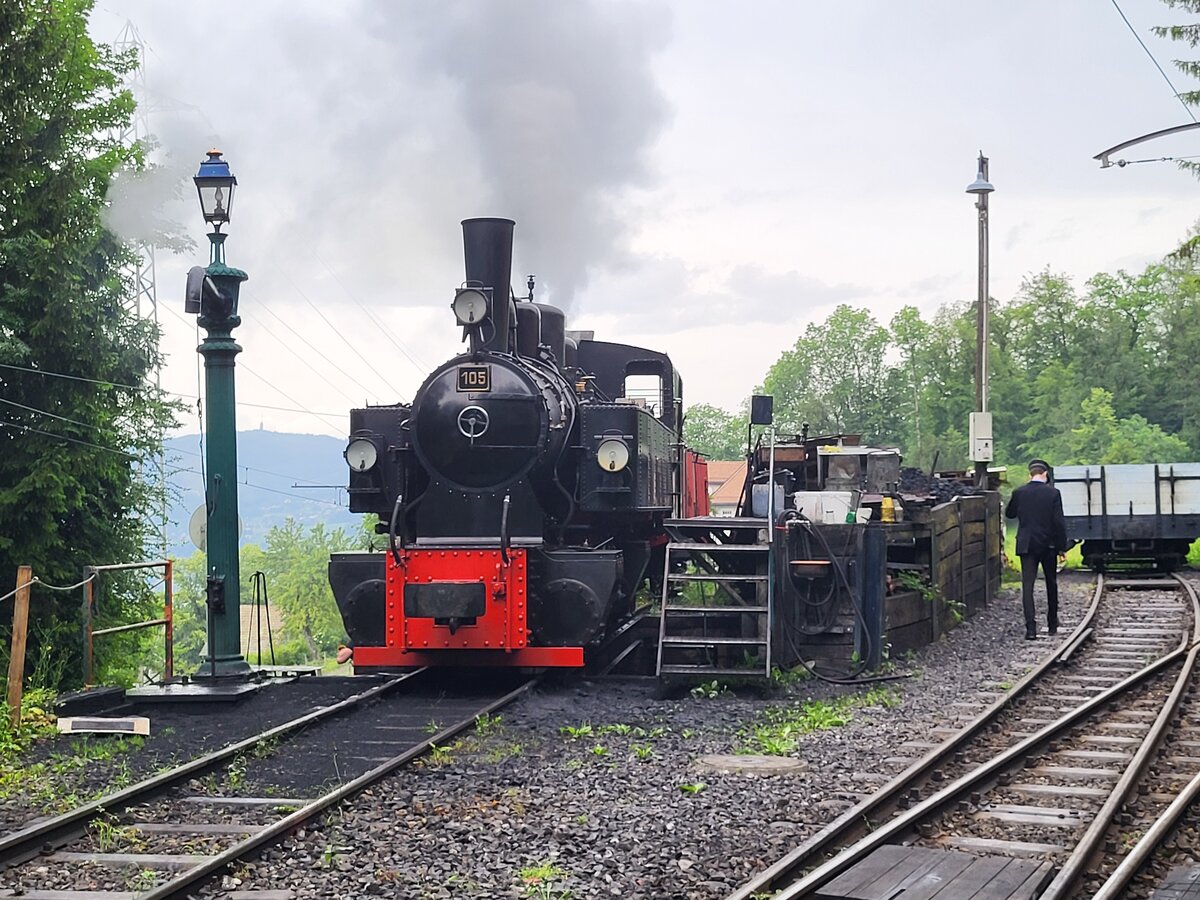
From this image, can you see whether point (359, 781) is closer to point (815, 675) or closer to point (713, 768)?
point (713, 768)

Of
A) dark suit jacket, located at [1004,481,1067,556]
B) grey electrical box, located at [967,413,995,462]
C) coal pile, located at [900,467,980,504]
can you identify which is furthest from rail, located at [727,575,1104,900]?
grey electrical box, located at [967,413,995,462]

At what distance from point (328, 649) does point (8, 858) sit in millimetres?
73170

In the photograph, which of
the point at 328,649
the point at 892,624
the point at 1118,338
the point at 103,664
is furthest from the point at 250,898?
the point at 328,649

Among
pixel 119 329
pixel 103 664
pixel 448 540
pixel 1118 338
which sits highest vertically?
pixel 1118 338

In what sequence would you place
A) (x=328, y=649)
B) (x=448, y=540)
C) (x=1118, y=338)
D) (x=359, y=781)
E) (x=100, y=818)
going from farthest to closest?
(x=328, y=649) → (x=1118, y=338) → (x=448, y=540) → (x=359, y=781) → (x=100, y=818)

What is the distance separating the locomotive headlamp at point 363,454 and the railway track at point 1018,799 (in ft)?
17.1

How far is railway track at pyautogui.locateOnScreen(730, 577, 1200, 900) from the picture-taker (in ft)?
16.5

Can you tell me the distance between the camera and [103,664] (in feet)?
44.3

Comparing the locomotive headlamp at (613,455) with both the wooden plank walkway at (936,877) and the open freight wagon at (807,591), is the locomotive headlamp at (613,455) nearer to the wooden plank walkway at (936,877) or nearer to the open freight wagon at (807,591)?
the open freight wagon at (807,591)

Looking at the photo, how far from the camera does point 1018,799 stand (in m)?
6.57

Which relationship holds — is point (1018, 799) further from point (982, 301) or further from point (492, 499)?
point (982, 301)

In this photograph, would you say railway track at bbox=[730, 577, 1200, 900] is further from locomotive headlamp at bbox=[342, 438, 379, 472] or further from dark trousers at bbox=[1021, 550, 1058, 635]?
locomotive headlamp at bbox=[342, 438, 379, 472]

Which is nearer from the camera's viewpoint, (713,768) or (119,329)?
(713,768)

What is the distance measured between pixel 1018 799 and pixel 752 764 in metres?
1.52
